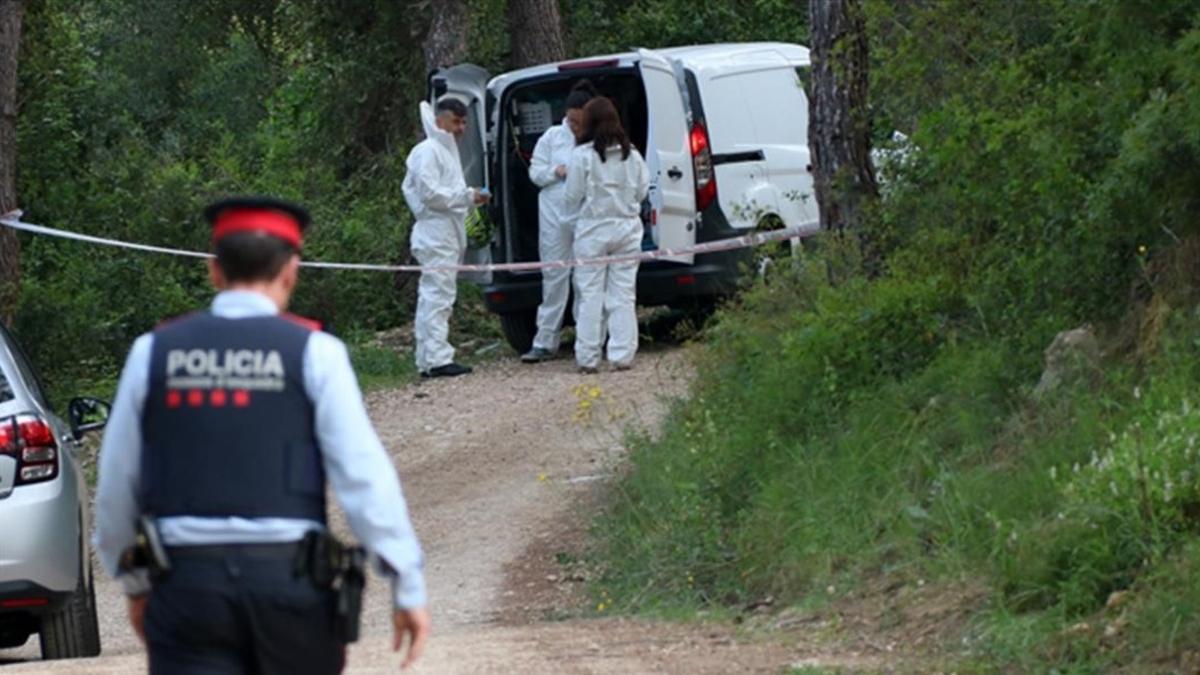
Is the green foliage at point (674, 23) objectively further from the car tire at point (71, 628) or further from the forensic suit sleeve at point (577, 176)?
the car tire at point (71, 628)

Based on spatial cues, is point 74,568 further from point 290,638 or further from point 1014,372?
point 290,638

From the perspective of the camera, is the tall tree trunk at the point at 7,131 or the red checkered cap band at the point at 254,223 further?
the tall tree trunk at the point at 7,131

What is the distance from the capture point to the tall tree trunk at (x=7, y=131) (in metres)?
17.1

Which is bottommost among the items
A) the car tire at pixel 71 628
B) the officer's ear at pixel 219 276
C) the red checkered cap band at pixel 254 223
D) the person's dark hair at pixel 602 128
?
the car tire at pixel 71 628

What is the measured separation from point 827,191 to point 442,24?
30.7 ft

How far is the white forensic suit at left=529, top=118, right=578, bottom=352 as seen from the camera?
17328 millimetres

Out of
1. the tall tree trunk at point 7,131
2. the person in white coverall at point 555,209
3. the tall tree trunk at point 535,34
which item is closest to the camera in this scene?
the tall tree trunk at point 7,131

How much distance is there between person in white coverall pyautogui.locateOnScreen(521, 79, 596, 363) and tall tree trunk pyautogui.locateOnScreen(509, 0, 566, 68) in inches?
206

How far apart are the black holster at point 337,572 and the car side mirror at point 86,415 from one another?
5239 millimetres

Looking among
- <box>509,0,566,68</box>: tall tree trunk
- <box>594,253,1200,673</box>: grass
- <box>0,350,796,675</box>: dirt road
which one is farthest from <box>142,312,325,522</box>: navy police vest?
<box>509,0,566,68</box>: tall tree trunk

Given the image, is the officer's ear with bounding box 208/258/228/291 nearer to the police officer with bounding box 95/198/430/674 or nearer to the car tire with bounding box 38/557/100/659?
the police officer with bounding box 95/198/430/674

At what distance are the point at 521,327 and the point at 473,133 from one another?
5.09 feet

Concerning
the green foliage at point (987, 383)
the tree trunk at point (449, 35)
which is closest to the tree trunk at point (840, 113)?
the green foliage at point (987, 383)

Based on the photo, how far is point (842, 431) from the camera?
35.8 feet
